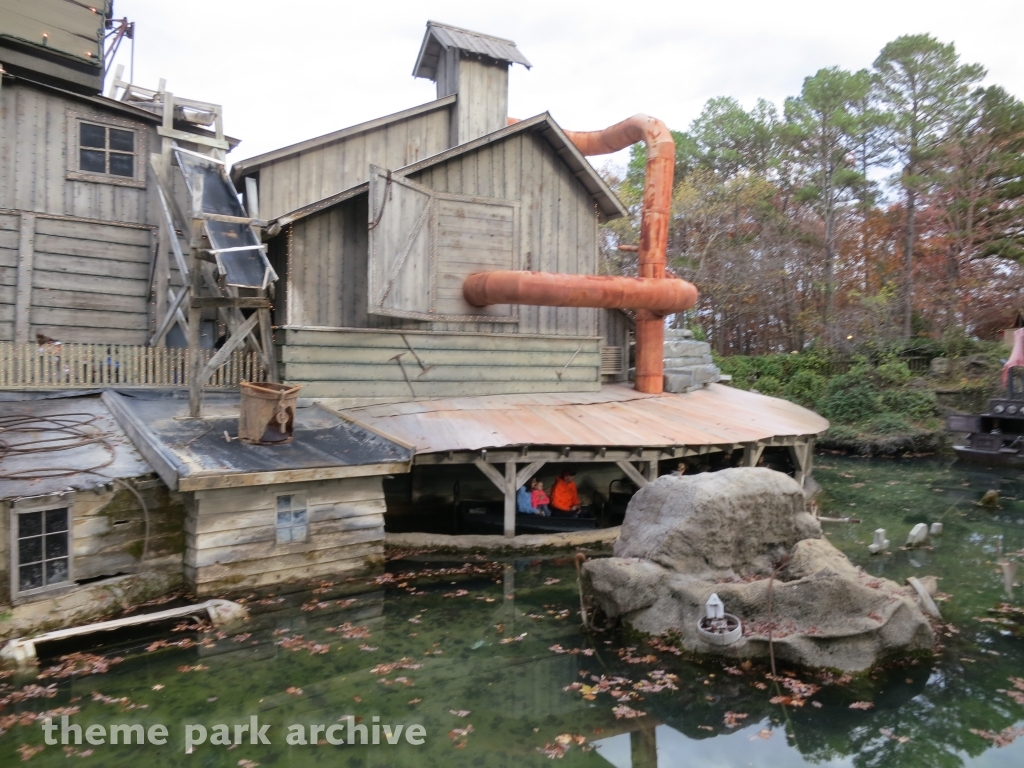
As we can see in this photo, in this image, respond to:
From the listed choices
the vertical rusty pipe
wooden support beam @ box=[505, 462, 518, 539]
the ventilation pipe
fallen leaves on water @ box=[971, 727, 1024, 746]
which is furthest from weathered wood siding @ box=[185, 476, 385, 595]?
the vertical rusty pipe

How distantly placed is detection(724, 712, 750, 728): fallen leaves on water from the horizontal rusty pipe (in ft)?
30.6

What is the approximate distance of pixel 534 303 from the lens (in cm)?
1457

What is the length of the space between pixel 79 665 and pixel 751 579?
7303 millimetres

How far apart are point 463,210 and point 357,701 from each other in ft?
35.0

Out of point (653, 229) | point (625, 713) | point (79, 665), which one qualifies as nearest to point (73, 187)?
point (79, 665)

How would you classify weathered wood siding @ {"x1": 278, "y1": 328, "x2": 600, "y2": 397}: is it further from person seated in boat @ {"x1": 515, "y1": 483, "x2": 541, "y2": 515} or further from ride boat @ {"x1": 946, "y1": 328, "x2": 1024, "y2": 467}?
ride boat @ {"x1": 946, "y1": 328, "x2": 1024, "y2": 467}

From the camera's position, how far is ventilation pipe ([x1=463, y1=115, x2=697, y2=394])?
14398 millimetres

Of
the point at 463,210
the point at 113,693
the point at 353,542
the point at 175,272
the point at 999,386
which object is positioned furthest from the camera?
the point at 999,386

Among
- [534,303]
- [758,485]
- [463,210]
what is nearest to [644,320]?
[534,303]

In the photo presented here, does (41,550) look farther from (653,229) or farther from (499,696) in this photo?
(653,229)

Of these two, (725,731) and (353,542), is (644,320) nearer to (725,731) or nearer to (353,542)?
(353,542)

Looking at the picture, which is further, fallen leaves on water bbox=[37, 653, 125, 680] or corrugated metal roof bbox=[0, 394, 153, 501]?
corrugated metal roof bbox=[0, 394, 153, 501]

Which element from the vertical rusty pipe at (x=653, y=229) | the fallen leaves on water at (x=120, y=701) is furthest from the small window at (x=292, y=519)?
the vertical rusty pipe at (x=653, y=229)

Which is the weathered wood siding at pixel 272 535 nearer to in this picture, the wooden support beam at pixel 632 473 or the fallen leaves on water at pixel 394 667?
the fallen leaves on water at pixel 394 667
